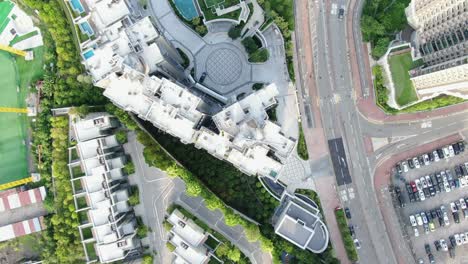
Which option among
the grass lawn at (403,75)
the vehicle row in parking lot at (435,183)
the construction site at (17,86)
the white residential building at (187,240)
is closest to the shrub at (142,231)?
the white residential building at (187,240)

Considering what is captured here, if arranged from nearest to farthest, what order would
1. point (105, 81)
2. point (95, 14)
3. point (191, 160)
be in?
1. point (105, 81)
2. point (95, 14)
3. point (191, 160)

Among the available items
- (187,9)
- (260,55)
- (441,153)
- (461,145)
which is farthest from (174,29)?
(461,145)

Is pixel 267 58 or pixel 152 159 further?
pixel 267 58

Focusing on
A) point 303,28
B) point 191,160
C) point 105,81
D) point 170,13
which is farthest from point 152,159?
point 303,28

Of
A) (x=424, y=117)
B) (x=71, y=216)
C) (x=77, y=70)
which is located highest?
(x=77, y=70)

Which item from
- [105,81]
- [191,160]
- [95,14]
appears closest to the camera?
Answer: [105,81]

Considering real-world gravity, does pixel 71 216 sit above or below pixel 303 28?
below

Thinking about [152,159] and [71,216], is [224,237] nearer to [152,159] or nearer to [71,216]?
[152,159]
